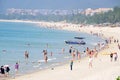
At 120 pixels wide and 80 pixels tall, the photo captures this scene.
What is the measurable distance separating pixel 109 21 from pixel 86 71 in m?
120

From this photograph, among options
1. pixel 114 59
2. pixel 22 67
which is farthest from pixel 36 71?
pixel 114 59

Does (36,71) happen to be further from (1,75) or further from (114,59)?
(114,59)

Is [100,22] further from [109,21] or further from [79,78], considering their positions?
[79,78]

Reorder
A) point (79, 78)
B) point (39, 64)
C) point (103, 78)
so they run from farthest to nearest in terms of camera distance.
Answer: point (39, 64), point (79, 78), point (103, 78)

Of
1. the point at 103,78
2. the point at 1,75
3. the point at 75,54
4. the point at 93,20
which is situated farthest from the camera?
the point at 93,20

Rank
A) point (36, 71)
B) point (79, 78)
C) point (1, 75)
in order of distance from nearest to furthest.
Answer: point (79, 78), point (1, 75), point (36, 71)

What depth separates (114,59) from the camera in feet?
113

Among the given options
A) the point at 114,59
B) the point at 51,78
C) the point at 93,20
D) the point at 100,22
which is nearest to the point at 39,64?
the point at 114,59

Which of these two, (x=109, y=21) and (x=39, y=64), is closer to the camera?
(x=39, y=64)

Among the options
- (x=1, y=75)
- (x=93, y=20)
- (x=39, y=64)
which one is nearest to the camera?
(x=1, y=75)

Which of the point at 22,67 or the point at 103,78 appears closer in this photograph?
the point at 103,78

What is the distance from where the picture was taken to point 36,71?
98.2ft

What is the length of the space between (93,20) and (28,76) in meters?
146

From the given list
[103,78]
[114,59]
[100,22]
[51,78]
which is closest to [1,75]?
[51,78]
